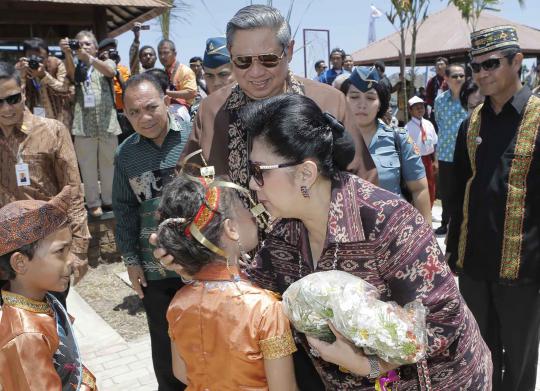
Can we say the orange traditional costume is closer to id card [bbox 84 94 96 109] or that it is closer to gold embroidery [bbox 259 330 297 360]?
gold embroidery [bbox 259 330 297 360]

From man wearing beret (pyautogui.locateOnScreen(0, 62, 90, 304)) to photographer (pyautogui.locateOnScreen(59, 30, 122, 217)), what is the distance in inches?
111

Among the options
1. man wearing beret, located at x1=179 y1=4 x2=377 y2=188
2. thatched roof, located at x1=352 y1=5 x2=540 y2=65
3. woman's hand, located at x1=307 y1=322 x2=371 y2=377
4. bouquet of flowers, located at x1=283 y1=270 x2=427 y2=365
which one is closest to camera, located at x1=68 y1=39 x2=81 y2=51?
man wearing beret, located at x1=179 y1=4 x2=377 y2=188

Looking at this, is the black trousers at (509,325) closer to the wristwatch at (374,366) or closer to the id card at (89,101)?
the wristwatch at (374,366)

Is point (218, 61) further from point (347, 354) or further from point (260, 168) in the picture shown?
point (347, 354)

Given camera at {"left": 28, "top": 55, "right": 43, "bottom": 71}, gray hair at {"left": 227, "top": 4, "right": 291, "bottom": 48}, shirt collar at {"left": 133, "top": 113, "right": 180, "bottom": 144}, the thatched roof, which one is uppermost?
the thatched roof

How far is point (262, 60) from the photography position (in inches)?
92.0

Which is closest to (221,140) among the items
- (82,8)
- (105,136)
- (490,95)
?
(490,95)

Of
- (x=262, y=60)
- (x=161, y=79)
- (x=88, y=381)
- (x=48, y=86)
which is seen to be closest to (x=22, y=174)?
(x=161, y=79)

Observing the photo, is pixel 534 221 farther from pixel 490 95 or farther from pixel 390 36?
pixel 390 36

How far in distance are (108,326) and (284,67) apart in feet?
10.4

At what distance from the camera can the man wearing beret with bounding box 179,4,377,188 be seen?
7.61 ft

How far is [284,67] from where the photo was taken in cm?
243

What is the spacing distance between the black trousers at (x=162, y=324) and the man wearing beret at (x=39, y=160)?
49 centimetres

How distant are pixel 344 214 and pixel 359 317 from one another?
380 millimetres
